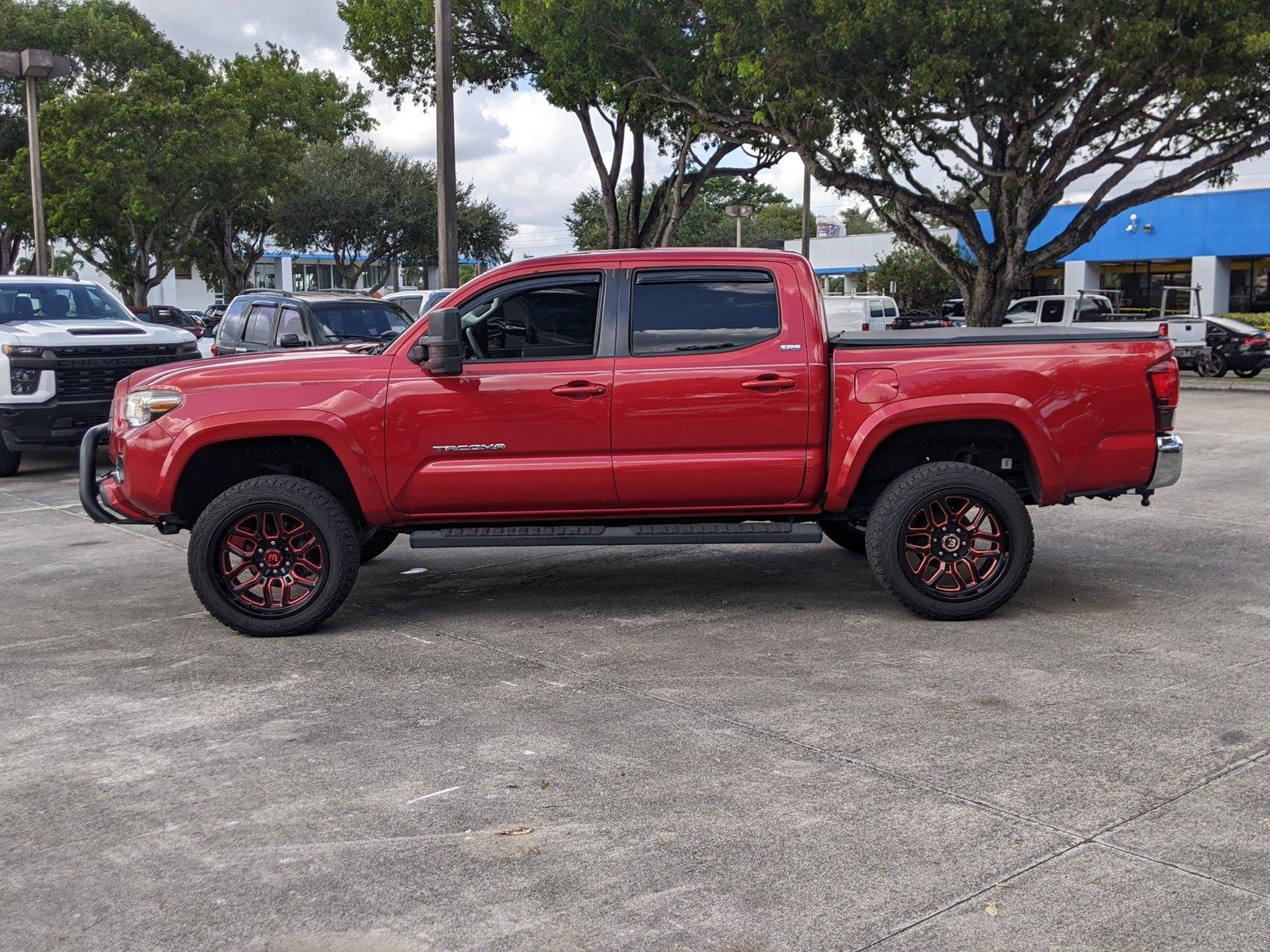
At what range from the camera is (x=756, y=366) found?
707cm

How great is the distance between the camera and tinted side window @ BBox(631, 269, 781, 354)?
7207mm

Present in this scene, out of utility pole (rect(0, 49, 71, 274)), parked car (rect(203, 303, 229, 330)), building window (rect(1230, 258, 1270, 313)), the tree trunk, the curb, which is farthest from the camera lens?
parked car (rect(203, 303, 229, 330))

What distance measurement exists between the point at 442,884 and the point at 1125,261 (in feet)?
139

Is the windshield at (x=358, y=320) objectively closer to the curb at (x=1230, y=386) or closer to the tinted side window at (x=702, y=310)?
the tinted side window at (x=702, y=310)

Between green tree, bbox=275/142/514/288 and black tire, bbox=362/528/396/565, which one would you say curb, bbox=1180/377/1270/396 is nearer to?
black tire, bbox=362/528/396/565

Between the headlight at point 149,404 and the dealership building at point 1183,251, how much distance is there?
35338mm

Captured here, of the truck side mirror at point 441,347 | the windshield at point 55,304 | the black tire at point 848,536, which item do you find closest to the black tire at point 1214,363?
the black tire at point 848,536

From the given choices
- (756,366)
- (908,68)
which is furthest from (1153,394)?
(908,68)

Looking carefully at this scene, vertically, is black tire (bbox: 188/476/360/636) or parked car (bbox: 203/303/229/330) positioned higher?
parked car (bbox: 203/303/229/330)

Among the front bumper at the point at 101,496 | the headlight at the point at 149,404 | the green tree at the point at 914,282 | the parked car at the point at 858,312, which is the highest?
the green tree at the point at 914,282

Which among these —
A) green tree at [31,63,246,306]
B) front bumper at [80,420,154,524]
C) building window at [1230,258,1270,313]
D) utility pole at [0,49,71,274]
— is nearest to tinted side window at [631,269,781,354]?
front bumper at [80,420,154,524]

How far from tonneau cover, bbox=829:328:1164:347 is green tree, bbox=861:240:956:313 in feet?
135

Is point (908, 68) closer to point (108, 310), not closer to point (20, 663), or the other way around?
point (108, 310)

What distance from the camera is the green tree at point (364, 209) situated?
5131 centimetres
